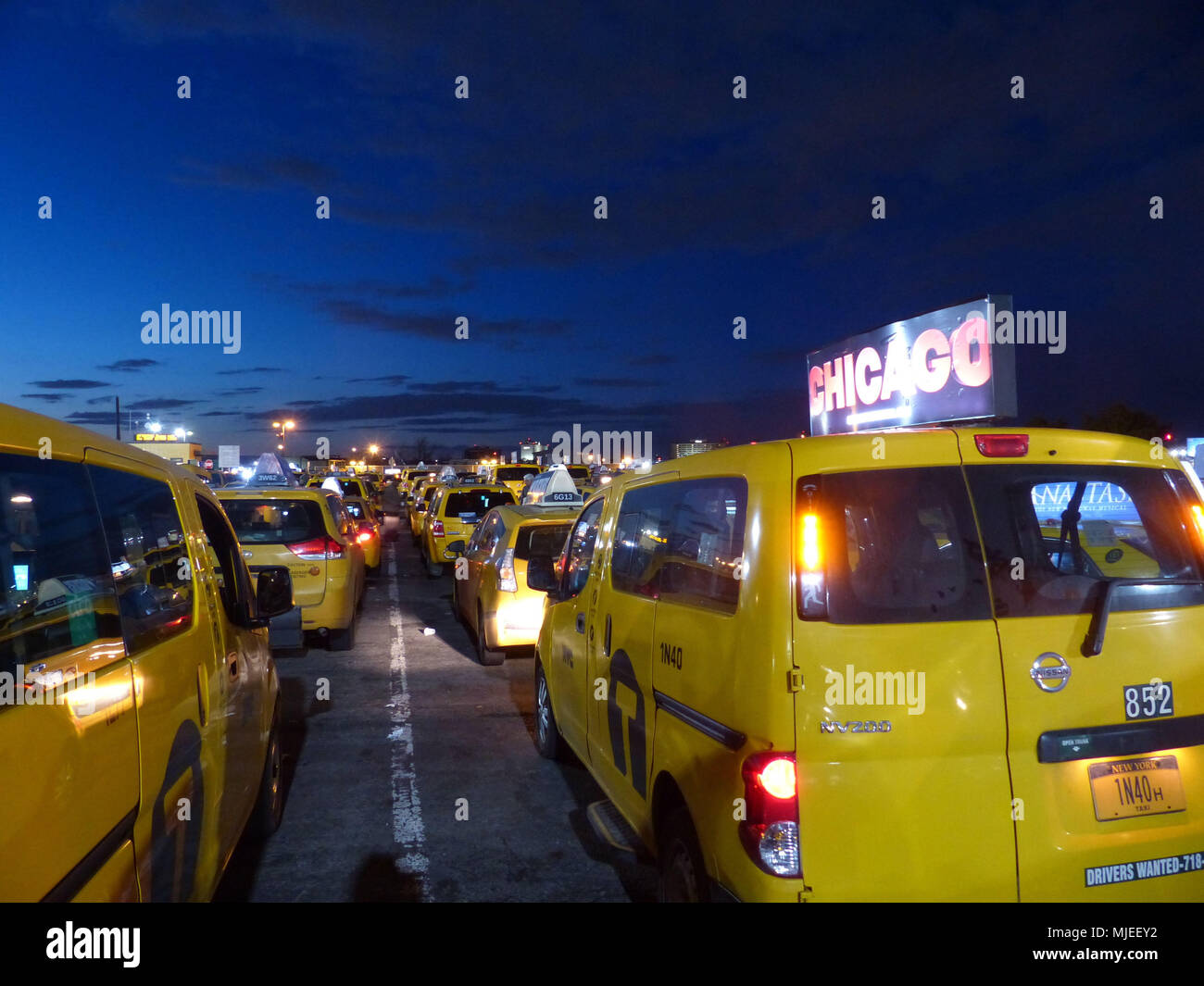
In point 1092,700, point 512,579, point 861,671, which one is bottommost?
point 512,579

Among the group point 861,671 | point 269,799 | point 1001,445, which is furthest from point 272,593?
point 1001,445

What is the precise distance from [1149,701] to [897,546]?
898 millimetres

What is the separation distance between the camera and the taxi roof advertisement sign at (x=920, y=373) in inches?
383

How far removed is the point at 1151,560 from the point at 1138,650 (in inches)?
17.7

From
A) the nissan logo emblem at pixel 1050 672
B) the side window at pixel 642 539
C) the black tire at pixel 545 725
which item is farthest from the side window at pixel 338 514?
the nissan logo emblem at pixel 1050 672

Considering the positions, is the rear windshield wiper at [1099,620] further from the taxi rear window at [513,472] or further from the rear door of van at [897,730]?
the taxi rear window at [513,472]

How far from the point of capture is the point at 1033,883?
104 inches

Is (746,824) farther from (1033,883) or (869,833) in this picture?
(1033,883)

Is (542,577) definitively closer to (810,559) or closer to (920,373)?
(810,559)

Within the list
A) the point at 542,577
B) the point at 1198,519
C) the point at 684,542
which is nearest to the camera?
the point at 1198,519

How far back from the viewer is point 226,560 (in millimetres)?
4477

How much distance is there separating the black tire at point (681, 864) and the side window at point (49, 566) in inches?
78.8

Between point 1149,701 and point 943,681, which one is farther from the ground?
point 943,681
